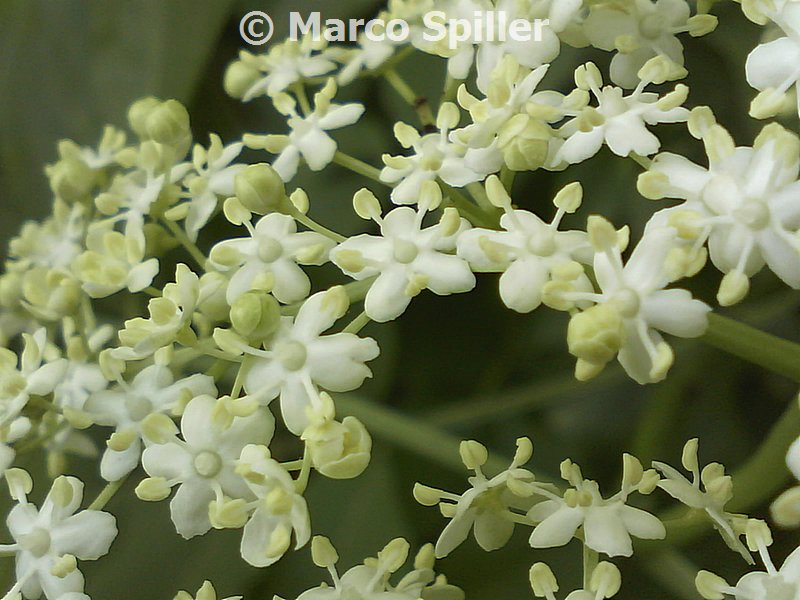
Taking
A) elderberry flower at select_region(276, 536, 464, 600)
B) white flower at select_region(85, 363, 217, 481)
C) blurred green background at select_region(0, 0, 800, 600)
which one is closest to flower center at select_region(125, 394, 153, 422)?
white flower at select_region(85, 363, 217, 481)

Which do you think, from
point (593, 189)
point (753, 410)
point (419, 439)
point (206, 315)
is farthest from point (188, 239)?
point (753, 410)

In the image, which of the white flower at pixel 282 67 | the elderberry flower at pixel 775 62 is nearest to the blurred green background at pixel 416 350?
the white flower at pixel 282 67

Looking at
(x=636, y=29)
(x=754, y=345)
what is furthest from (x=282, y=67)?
(x=754, y=345)

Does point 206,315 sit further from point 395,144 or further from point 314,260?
point 395,144

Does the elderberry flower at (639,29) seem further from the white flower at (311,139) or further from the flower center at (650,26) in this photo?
the white flower at (311,139)

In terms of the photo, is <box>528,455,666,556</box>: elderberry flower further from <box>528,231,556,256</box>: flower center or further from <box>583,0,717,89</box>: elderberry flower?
<box>583,0,717,89</box>: elderberry flower

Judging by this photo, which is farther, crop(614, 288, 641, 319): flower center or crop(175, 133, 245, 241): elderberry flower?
crop(175, 133, 245, 241): elderberry flower

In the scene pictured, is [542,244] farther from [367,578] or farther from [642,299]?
[367,578]
